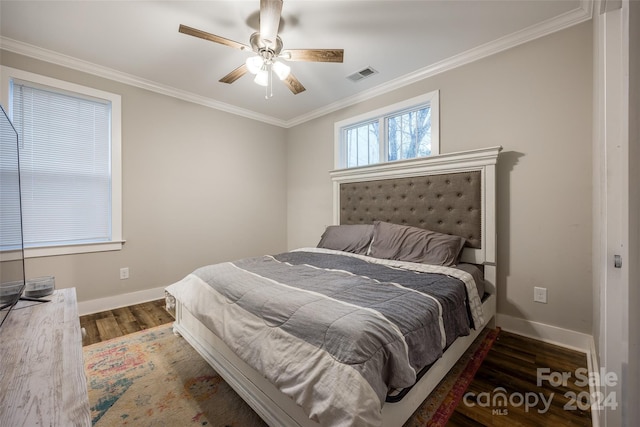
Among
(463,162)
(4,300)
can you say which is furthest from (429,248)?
(4,300)

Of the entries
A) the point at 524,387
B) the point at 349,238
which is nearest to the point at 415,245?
the point at 349,238

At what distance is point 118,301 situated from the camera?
2830 mm

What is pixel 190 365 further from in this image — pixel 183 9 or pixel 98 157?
pixel 183 9

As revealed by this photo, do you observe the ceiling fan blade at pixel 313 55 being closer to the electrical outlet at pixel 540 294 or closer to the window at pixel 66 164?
the window at pixel 66 164

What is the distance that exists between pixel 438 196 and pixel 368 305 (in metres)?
1.68

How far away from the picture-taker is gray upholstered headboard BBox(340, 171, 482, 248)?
2.31 m

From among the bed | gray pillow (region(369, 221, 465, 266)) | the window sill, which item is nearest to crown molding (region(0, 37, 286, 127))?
the window sill

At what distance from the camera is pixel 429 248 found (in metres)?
2.26

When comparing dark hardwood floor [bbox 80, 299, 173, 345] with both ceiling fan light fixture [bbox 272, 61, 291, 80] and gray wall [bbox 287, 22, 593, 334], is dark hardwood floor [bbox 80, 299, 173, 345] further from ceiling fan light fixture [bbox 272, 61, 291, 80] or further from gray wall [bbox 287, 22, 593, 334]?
gray wall [bbox 287, 22, 593, 334]

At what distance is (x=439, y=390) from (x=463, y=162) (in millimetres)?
1801

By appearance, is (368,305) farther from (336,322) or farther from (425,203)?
(425,203)

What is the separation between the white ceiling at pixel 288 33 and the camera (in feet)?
6.24

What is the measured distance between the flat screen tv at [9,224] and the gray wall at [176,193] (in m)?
1.47

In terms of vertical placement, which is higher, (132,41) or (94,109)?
(132,41)
